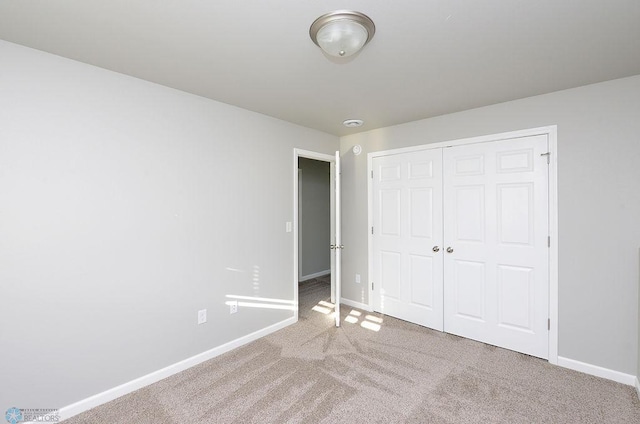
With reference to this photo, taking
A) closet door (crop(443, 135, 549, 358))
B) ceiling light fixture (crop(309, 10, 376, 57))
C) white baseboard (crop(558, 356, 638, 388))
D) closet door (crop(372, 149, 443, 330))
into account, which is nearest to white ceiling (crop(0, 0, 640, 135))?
ceiling light fixture (crop(309, 10, 376, 57))

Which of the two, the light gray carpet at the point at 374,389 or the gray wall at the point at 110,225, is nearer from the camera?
the gray wall at the point at 110,225

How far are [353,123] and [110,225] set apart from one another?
255 cm

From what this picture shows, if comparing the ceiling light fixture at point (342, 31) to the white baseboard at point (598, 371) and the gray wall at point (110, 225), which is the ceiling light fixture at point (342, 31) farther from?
the white baseboard at point (598, 371)

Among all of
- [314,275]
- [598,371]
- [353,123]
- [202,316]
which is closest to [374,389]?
[202,316]

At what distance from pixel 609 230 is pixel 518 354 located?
52.3 inches

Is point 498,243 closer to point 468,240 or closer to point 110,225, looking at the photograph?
point 468,240

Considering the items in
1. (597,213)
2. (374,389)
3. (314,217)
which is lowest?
(374,389)

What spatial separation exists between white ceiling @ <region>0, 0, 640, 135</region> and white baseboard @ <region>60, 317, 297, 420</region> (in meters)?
2.31

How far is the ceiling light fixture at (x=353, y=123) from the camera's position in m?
3.30

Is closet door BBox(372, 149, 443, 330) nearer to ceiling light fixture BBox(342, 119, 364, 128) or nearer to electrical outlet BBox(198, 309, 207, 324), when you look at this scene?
ceiling light fixture BBox(342, 119, 364, 128)

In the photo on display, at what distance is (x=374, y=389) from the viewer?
7.23 feet

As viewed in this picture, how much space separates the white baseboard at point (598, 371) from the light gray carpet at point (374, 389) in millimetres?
65

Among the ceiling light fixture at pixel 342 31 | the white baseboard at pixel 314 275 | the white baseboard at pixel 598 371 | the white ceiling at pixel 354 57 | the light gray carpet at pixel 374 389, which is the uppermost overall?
the white ceiling at pixel 354 57

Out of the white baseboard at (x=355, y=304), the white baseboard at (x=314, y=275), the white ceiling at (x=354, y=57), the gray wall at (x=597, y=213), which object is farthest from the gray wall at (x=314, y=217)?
the gray wall at (x=597, y=213)
